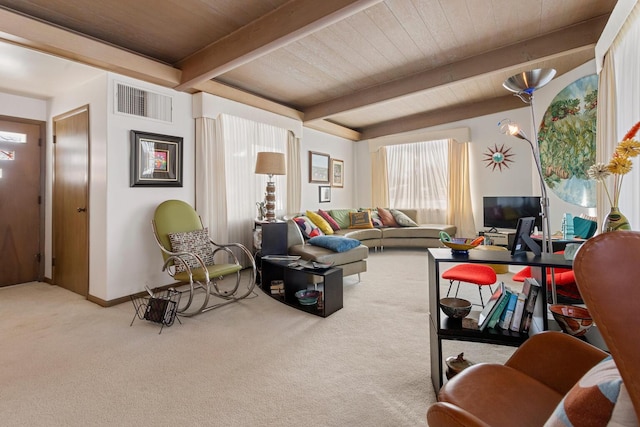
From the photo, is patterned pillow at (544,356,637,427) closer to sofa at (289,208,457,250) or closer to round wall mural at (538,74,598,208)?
round wall mural at (538,74,598,208)

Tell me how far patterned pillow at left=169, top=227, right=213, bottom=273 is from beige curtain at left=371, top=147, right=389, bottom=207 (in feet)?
15.1

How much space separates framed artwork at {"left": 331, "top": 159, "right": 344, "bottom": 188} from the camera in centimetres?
682

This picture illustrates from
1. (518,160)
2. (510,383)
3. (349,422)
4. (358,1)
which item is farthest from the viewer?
(518,160)

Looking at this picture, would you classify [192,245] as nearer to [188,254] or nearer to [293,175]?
[188,254]

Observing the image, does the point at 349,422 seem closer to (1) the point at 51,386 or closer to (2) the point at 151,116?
(1) the point at 51,386

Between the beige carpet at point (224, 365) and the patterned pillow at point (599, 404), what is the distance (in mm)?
1021

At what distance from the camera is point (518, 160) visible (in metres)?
5.54

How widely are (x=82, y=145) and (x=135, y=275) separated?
1.58m

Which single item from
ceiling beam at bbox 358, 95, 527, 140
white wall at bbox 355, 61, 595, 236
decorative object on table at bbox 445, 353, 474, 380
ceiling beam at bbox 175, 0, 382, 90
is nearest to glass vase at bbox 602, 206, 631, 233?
decorative object on table at bbox 445, 353, 474, 380

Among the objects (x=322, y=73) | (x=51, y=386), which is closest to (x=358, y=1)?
(x=322, y=73)

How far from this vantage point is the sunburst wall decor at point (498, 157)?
5.65 metres

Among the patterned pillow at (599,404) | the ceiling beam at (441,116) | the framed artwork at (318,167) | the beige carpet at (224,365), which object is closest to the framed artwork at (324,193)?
the framed artwork at (318,167)

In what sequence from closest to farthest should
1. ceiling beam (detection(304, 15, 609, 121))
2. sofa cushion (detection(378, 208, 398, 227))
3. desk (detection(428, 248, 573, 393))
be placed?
1. desk (detection(428, 248, 573, 393))
2. ceiling beam (detection(304, 15, 609, 121))
3. sofa cushion (detection(378, 208, 398, 227))

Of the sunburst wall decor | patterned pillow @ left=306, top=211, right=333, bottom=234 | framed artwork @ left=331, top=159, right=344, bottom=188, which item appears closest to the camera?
patterned pillow @ left=306, top=211, right=333, bottom=234
